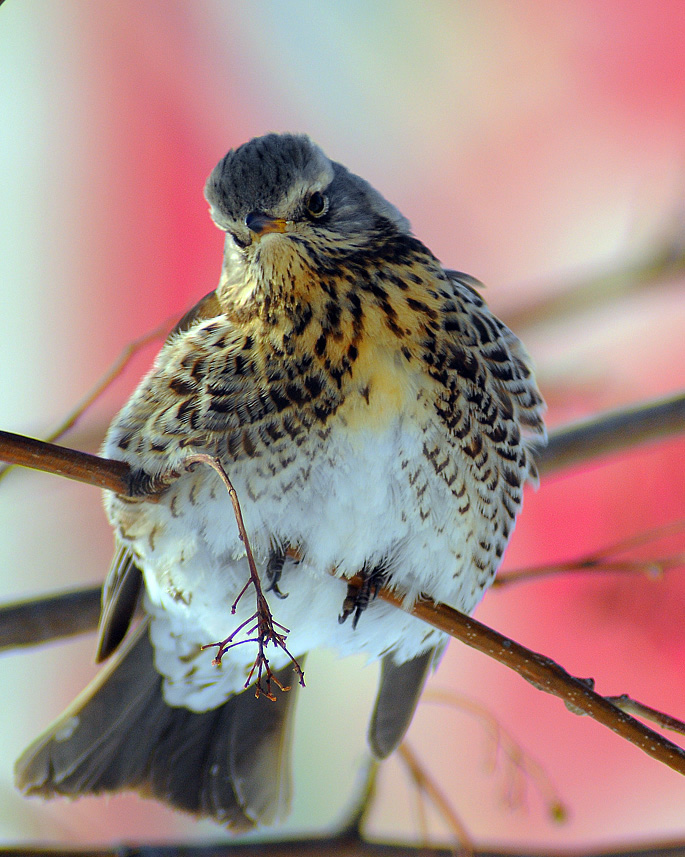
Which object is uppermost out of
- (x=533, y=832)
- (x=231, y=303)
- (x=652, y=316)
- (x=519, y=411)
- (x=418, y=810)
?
(x=231, y=303)

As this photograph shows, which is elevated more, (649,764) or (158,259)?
(158,259)

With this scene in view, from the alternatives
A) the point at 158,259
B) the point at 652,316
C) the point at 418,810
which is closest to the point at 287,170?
the point at 418,810

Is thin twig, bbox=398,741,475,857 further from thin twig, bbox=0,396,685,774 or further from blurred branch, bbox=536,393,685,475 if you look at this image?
blurred branch, bbox=536,393,685,475

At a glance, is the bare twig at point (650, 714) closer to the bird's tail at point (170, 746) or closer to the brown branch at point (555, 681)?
the brown branch at point (555, 681)

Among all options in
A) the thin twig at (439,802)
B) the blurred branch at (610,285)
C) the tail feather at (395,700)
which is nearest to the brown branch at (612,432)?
the blurred branch at (610,285)

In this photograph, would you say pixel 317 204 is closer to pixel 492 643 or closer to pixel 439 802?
pixel 492 643

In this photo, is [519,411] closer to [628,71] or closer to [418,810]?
[418,810]

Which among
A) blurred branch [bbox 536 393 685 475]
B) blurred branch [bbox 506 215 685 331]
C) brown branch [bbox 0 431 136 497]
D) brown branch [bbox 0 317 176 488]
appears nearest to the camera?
brown branch [bbox 0 431 136 497]

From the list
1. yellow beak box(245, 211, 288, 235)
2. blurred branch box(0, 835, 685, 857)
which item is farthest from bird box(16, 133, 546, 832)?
blurred branch box(0, 835, 685, 857)
